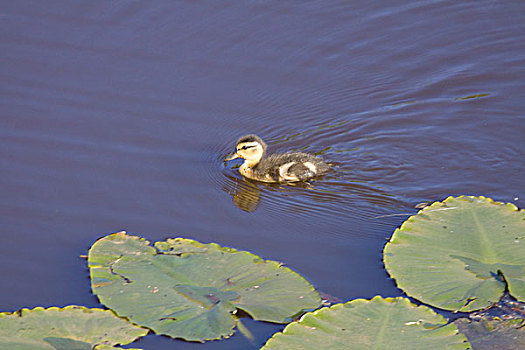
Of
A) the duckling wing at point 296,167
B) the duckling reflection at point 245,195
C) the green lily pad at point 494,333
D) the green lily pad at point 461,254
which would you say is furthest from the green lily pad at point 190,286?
the duckling wing at point 296,167

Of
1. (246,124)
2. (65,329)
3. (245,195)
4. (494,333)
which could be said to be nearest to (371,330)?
(494,333)

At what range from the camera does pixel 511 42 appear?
816cm

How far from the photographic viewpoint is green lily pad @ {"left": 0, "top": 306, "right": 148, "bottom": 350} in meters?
3.79

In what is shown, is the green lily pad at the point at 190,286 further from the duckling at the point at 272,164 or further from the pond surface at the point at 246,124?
the duckling at the point at 272,164

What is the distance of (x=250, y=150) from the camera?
6.52 m

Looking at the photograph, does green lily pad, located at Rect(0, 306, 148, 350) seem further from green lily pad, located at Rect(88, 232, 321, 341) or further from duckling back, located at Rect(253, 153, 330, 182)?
duckling back, located at Rect(253, 153, 330, 182)

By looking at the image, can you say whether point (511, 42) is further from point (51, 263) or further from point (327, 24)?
point (51, 263)

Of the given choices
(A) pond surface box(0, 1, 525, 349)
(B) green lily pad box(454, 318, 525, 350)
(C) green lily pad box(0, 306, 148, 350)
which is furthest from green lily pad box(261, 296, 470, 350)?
(C) green lily pad box(0, 306, 148, 350)

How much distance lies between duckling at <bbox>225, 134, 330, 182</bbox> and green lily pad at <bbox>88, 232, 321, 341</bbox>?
1.81 m

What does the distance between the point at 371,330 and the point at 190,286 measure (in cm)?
112

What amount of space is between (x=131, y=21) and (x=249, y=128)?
2.42m

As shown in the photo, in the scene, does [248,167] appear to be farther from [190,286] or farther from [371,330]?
[371,330]

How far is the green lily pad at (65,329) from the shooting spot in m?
3.79

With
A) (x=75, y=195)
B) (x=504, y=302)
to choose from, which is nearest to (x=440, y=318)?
(x=504, y=302)
